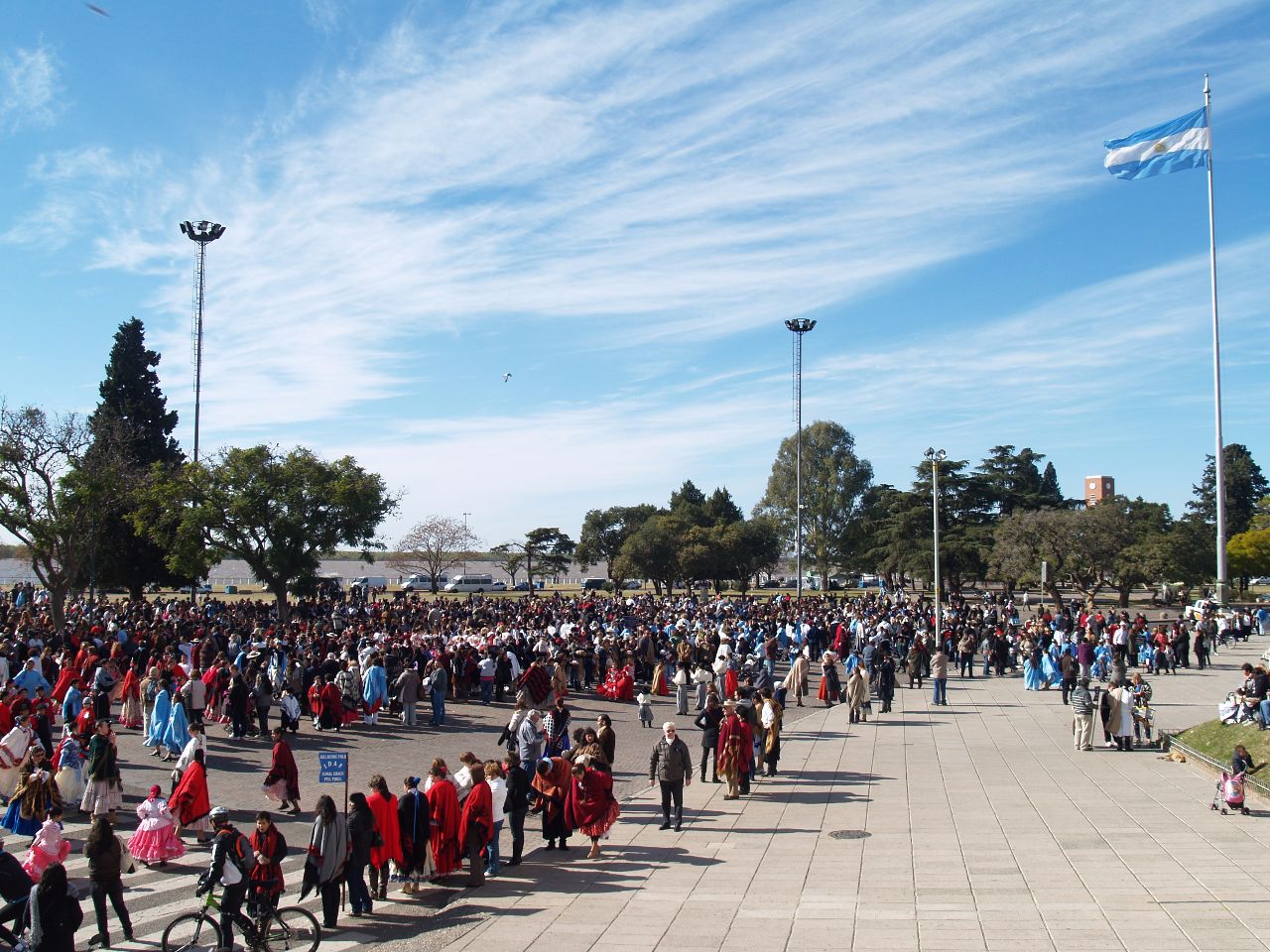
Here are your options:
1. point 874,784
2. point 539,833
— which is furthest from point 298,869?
point 874,784

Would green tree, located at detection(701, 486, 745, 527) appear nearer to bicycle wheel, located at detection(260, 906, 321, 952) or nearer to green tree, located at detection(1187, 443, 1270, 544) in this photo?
green tree, located at detection(1187, 443, 1270, 544)

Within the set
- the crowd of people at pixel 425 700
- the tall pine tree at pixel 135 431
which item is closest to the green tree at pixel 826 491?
the crowd of people at pixel 425 700

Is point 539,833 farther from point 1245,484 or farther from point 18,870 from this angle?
point 1245,484

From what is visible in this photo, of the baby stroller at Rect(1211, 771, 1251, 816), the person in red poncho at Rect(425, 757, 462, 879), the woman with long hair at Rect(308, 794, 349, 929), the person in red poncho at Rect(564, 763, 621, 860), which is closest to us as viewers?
the woman with long hair at Rect(308, 794, 349, 929)

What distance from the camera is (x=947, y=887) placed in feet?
32.6

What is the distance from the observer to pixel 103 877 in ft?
27.7

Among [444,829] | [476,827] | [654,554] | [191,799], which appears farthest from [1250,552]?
[191,799]

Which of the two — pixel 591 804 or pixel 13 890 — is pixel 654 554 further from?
pixel 13 890

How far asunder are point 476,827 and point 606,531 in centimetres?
8781

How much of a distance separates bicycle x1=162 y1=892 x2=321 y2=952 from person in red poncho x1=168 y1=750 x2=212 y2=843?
3.28 meters

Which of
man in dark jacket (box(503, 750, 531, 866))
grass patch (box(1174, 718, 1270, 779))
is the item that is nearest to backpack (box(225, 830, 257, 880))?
man in dark jacket (box(503, 750, 531, 866))

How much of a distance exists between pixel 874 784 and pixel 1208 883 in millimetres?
Answer: 6168

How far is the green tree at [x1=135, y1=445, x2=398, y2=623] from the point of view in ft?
132

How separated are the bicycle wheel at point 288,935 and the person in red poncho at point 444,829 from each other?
146cm
